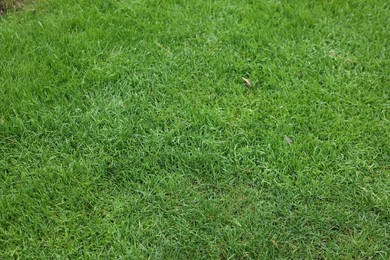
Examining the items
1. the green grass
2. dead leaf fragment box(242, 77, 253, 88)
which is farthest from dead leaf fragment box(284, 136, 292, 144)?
dead leaf fragment box(242, 77, 253, 88)

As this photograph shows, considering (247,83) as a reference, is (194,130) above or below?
below

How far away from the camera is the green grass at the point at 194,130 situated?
2.40 metres

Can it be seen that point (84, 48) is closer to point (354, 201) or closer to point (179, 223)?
point (179, 223)

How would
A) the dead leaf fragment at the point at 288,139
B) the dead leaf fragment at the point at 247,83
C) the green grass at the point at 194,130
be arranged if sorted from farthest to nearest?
the dead leaf fragment at the point at 247,83 < the dead leaf fragment at the point at 288,139 < the green grass at the point at 194,130

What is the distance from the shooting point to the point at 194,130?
115 inches

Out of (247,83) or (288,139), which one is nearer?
(288,139)

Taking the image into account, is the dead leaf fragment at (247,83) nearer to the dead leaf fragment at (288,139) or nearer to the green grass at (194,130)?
the green grass at (194,130)

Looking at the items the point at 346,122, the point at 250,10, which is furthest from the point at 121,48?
the point at 346,122

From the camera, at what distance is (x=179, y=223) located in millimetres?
2432

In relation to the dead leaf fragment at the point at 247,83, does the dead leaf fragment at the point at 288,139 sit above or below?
below

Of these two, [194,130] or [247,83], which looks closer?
[194,130]

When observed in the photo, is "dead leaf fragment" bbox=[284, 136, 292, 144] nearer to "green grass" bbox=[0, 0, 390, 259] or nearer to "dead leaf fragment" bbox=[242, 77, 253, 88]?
"green grass" bbox=[0, 0, 390, 259]

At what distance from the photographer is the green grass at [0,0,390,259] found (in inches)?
94.3

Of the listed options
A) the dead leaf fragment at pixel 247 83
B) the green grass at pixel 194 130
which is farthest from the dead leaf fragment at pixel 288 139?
the dead leaf fragment at pixel 247 83
